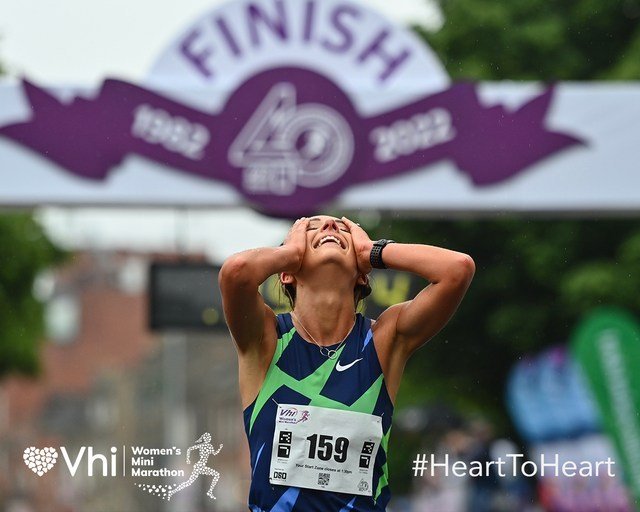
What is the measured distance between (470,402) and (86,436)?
4846 cm

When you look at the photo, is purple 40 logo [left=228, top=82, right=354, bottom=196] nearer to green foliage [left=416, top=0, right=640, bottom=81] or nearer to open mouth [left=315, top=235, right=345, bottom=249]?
green foliage [left=416, top=0, right=640, bottom=81]

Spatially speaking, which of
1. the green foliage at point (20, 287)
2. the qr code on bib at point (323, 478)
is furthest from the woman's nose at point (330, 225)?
the green foliage at point (20, 287)

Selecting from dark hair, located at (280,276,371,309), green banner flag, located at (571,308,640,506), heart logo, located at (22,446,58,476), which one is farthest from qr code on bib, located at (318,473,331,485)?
green banner flag, located at (571,308,640,506)

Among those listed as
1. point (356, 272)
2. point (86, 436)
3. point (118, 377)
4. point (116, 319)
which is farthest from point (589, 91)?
point (116, 319)

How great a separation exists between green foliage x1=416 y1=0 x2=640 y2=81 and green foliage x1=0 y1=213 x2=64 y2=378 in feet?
19.5

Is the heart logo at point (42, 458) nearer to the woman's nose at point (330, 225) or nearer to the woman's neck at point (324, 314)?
the woman's neck at point (324, 314)

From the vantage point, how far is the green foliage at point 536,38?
69.7ft

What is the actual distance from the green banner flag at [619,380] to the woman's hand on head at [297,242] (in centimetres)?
842

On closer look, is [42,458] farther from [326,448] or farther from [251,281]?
[251,281]

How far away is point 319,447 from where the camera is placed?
16.0ft

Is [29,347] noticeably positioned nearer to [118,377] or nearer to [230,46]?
[230,46]

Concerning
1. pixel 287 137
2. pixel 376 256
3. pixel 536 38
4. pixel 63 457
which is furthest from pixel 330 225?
pixel 536 38

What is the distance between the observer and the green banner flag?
43.4 ft

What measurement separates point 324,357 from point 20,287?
18.7m
